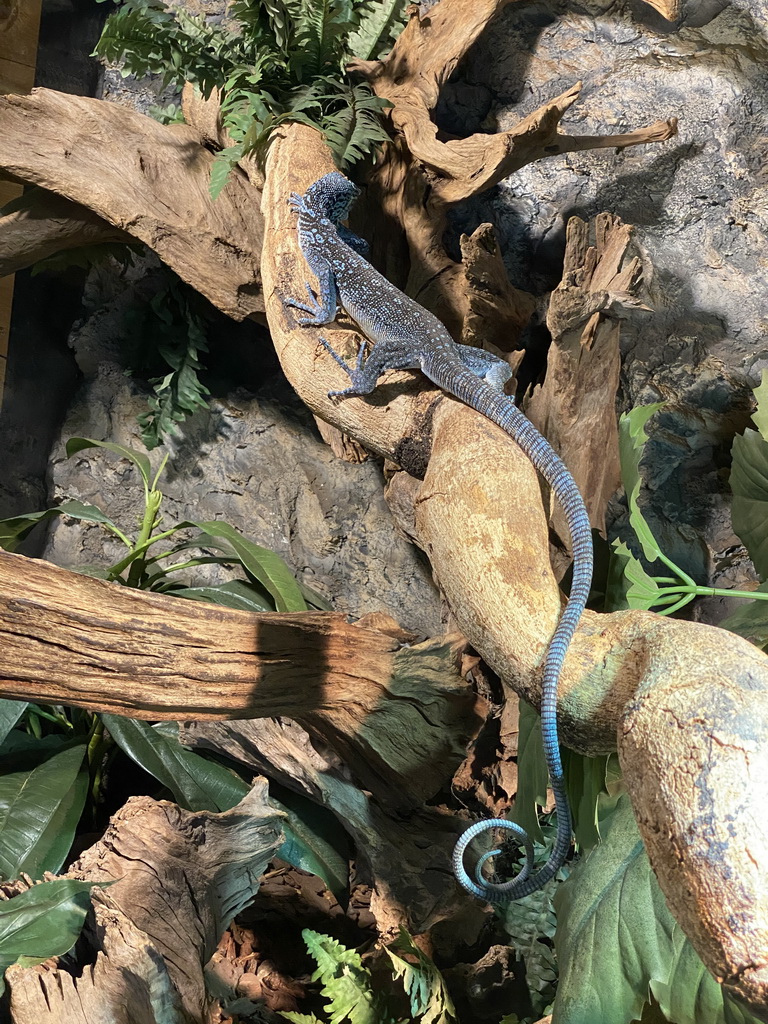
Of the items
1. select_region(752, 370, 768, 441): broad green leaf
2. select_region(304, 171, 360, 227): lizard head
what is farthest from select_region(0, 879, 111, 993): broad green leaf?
select_region(304, 171, 360, 227): lizard head

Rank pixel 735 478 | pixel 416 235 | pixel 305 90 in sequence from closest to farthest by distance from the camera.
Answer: pixel 735 478, pixel 305 90, pixel 416 235

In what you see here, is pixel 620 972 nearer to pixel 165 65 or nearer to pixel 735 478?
pixel 735 478

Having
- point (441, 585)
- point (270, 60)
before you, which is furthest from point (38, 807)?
point (270, 60)

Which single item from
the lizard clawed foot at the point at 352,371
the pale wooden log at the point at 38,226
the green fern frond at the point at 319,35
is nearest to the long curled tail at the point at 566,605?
the lizard clawed foot at the point at 352,371

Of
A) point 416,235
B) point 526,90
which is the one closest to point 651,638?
point 416,235

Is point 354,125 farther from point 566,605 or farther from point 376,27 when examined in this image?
point 566,605

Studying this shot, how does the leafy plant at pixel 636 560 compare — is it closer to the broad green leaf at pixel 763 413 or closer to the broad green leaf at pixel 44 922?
the broad green leaf at pixel 763 413
